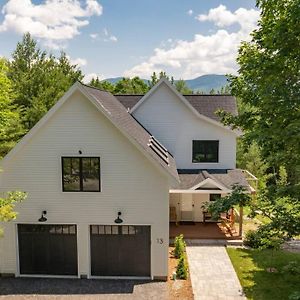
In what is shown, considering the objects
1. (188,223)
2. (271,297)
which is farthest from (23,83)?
(271,297)

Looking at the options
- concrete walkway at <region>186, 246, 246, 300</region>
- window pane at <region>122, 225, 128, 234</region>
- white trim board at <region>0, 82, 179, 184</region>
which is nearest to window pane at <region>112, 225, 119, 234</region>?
window pane at <region>122, 225, 128, 234</region>

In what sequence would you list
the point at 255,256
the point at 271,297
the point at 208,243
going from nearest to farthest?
1. the point at 271,297
2. the point at 255,256
3. the point at 208,243

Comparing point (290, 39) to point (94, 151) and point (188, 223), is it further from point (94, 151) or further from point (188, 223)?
point (188, 223)

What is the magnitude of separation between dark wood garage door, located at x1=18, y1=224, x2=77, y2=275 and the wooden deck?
7.04 metres

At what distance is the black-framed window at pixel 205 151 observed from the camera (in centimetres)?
2350

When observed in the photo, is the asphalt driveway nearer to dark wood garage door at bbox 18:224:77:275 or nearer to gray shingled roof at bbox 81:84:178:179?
dark wood garage door at bbox 18:224:77:275

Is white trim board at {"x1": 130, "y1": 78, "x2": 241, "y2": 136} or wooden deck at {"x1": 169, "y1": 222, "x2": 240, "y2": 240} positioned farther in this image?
white trim board at {"x1": 130, "y1": 78, "x2": 241, "y2": 136}

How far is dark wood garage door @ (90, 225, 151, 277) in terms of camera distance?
15.4 metres

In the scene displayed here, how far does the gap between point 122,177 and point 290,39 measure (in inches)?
334

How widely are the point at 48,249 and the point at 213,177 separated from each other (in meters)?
10.7

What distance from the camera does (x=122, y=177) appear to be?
1493cm

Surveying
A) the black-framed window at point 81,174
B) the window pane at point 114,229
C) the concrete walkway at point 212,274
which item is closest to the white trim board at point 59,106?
the black-framed window at point 81,174

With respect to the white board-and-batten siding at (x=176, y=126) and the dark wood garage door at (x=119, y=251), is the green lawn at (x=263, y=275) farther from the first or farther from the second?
Result: the white board-and-batten siding at (x=176, y=126)

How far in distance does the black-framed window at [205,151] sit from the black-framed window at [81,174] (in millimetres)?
10044
